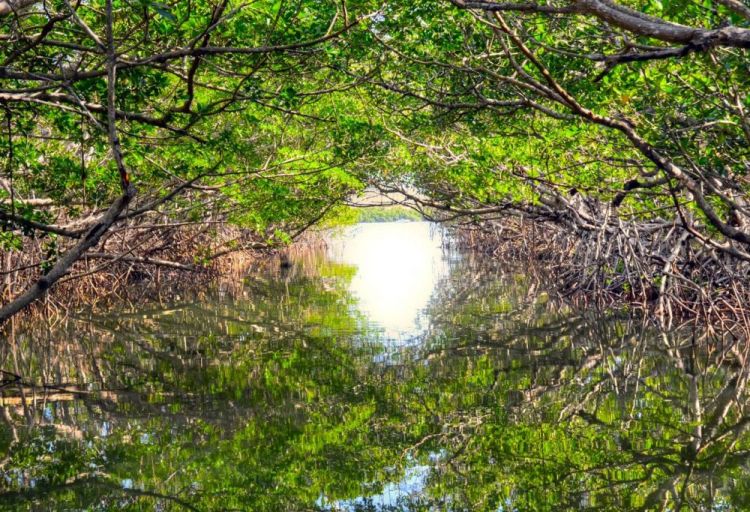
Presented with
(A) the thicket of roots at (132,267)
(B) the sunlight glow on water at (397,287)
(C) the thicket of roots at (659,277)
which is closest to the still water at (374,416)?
(B) the sunlight glow on water at (397,287)

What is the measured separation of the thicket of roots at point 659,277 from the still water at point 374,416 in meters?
0.52

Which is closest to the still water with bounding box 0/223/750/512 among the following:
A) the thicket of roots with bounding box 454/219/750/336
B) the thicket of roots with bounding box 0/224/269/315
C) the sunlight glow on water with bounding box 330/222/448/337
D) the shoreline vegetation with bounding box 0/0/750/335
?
the sunlight glow on water with bounding box 330/222/448/337

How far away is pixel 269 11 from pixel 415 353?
423cm

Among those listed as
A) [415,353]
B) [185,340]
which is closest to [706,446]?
[415,353]

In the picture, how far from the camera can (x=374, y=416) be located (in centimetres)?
618

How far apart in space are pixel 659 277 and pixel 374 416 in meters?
6.27

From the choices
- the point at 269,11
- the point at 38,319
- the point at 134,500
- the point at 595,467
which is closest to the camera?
the point at 134,500

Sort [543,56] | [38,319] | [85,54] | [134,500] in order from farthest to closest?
[38,319] → [543,56] → [85,54] → [134,500]

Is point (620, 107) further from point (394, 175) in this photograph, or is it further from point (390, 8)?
point (394, 175)

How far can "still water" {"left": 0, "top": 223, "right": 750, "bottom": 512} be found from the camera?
4.51 meters

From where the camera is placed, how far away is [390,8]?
6488 mm

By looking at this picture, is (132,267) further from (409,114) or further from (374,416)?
(374,416)

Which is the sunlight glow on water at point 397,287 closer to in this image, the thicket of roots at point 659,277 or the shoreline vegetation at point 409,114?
the shoreline vegetation at point 409,114

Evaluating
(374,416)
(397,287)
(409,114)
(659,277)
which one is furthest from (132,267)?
(374,416)
